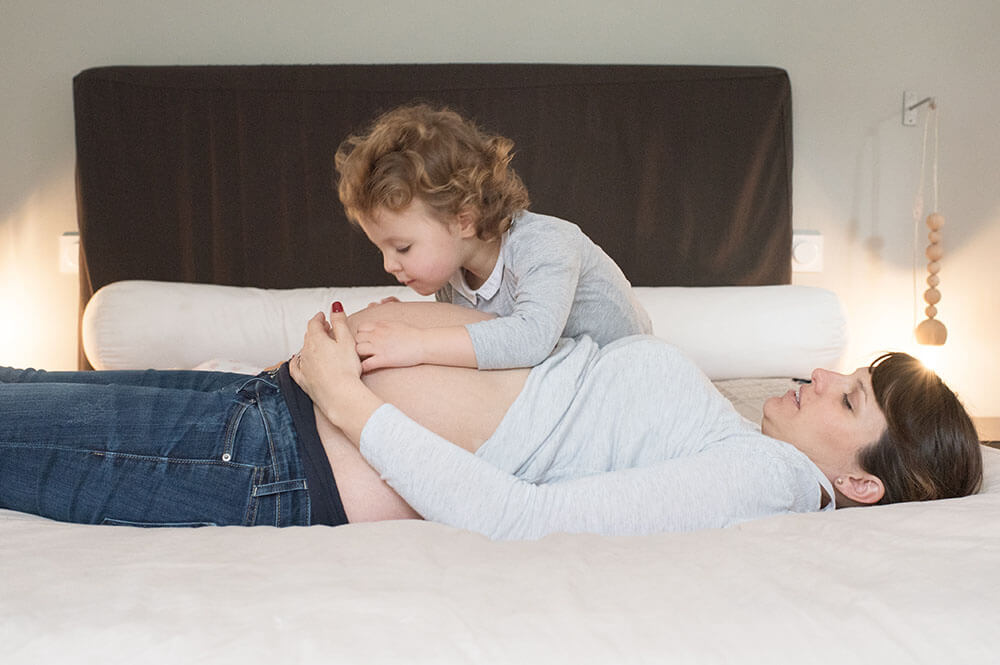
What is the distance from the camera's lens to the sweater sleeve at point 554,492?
838mm

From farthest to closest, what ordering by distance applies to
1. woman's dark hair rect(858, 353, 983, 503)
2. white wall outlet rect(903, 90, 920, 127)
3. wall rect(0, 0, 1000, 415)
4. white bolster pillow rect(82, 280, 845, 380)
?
1. white wall outlet rect(903, 90, 920, 127)
2. wall rect(0, 0, 1000, 415)
3. white bolster pillow rect(82, 280, 845, 380)
4. woman's dark hair rect(858, 353, 983, 503)

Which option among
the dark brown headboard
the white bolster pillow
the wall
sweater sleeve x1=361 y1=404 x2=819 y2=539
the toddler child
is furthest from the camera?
the wall

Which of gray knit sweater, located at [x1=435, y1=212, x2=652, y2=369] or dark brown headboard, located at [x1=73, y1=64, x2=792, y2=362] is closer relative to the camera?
gray knit sweater, located at [x1=435, y1=212, x2=652, y2=369]

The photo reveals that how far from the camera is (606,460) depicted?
0.97 meters

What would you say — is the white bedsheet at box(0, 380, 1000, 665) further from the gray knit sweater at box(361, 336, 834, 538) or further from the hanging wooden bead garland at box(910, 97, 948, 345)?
the hanging wooden bead garland at box(910, 97, 948, 345)

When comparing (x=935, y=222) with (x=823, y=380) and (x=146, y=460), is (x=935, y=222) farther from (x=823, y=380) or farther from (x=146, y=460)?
(x=146, y=460)

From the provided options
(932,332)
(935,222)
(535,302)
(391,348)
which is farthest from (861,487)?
(935,222)

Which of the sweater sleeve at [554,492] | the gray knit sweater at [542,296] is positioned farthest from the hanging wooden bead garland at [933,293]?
the sweater sleeve at [554,492]

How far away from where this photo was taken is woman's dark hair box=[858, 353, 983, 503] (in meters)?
0.95

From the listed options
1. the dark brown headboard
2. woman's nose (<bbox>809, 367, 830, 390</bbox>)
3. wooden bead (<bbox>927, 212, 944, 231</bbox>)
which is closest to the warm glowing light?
wooden bead (<bbox>927, 212, 944, 231</bbox>)

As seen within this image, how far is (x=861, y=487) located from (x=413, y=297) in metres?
1.38

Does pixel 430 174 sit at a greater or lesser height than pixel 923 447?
greater

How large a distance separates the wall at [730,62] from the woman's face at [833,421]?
67.3 inches

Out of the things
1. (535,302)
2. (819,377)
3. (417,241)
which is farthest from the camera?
(417,241)
